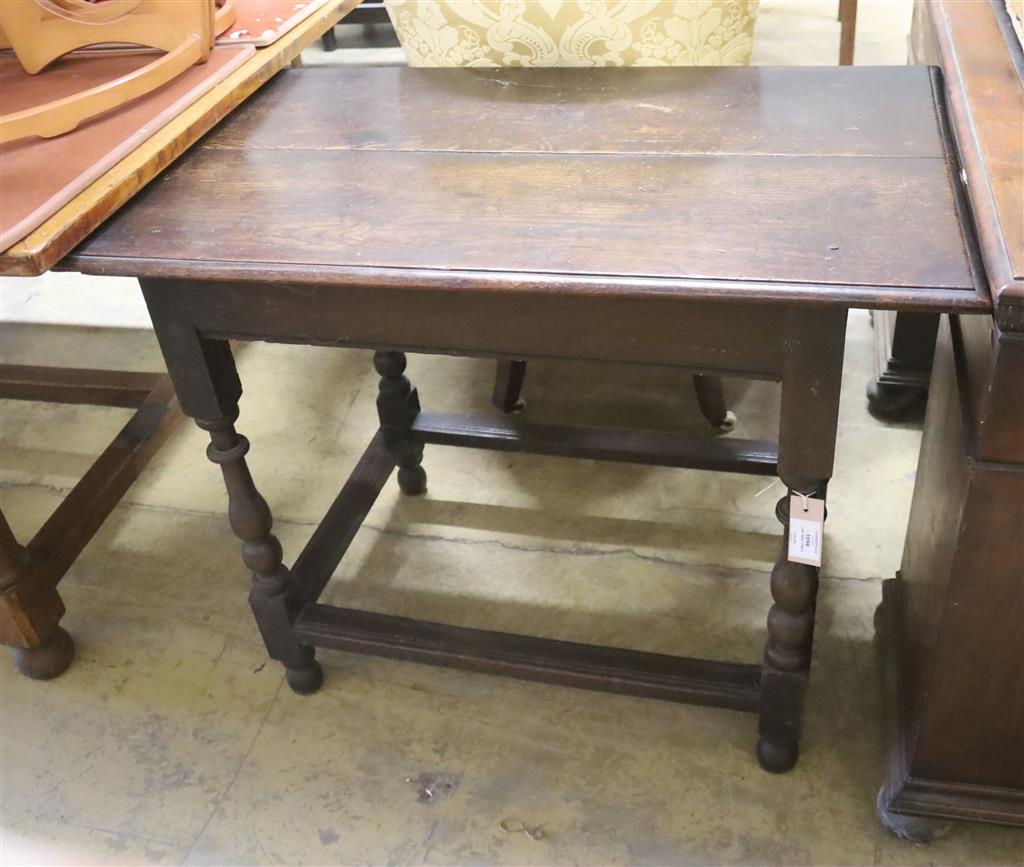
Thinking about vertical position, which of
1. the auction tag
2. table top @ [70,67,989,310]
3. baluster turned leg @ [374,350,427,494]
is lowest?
baluster turned leg @ [374,350,427,494]

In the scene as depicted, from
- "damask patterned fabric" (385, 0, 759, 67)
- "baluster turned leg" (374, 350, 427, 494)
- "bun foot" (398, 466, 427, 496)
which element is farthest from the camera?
"bun foot" (398, 466, 427, 496)

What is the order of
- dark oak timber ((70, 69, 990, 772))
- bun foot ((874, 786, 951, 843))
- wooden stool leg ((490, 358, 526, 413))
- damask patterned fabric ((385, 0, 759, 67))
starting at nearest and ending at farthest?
dark oak timber ((70, 69, 990, 772)) < bun foot ((874, 786, 951, 843)) < damask patterned fabric ((385, 0, 759, 67)) < wooden stool leg ((490, 358, 526, 413))

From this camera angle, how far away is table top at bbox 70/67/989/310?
852 mm

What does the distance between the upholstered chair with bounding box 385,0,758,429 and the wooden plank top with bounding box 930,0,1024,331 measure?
271mm

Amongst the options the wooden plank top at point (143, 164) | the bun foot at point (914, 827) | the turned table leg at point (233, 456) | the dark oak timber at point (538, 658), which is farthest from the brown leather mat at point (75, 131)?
the bun foot at point (914, 827)

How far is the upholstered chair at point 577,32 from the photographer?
1.30m

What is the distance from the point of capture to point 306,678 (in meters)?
1.43

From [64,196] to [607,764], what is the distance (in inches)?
37.5

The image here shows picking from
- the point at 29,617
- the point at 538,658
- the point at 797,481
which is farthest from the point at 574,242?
the point at 29,617

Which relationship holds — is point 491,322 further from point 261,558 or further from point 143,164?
point 261,558

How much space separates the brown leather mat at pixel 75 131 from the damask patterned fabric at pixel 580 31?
0.27 metres

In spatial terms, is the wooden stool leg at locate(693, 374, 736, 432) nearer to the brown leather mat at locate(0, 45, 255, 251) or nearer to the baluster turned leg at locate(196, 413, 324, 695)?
the baluster turned leg at locate(196, 413, 324, 695)

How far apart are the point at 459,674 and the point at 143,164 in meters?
0.83

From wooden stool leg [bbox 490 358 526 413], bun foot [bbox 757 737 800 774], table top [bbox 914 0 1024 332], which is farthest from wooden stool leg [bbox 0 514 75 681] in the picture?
table top [bbox 914 0 1024 332]
